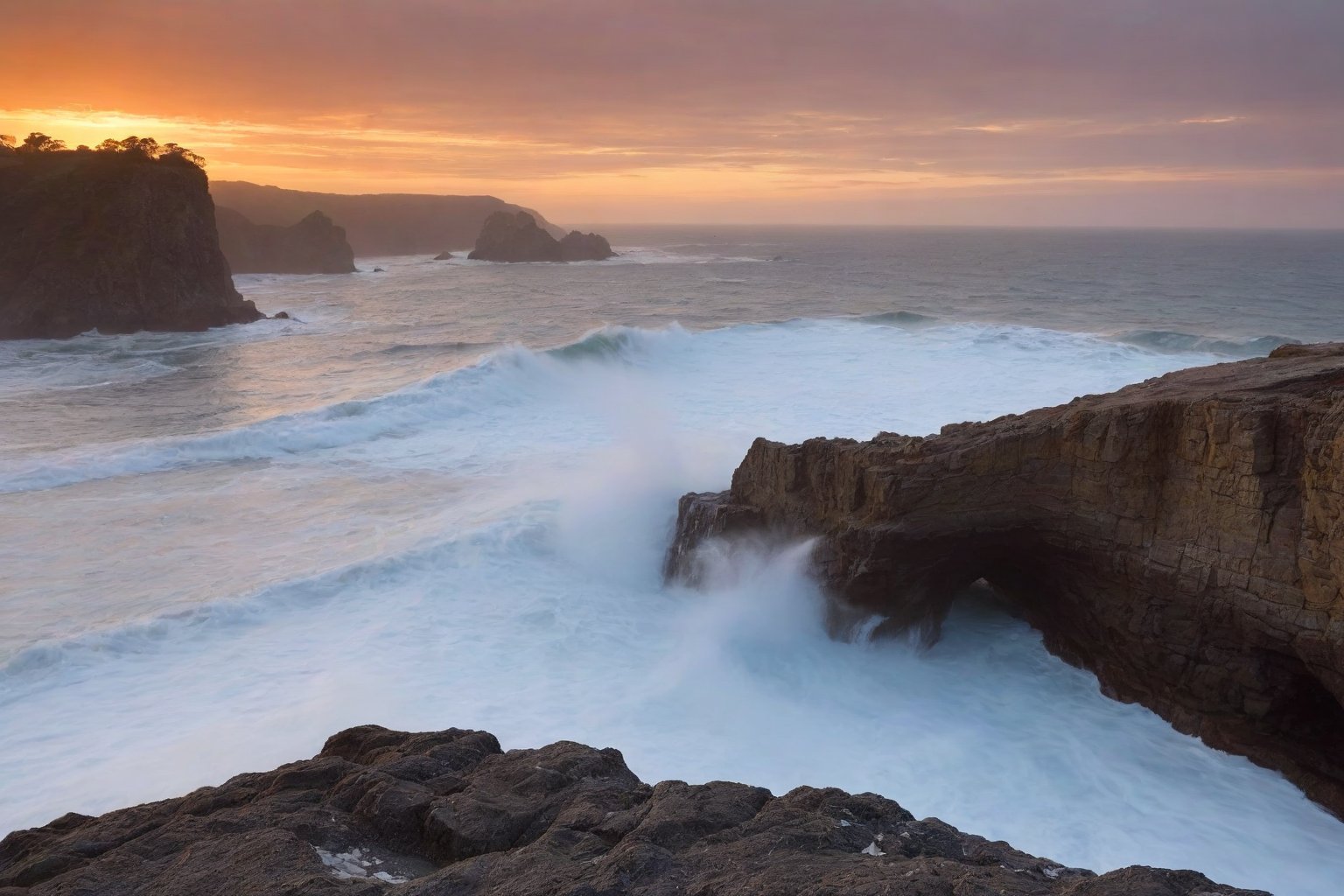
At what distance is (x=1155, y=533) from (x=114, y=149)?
5051cm

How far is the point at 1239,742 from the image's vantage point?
28.1 ft

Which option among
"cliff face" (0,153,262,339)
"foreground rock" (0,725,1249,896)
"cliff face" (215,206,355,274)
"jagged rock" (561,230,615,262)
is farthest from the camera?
"jagged rock" (561,230,615,262)

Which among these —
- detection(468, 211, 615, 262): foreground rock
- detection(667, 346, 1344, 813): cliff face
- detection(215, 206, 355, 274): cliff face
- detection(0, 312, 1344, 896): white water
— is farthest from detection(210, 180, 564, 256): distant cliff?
detection(667, 346, 1344, 813): cliff face

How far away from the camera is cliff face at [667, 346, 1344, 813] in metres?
7.86

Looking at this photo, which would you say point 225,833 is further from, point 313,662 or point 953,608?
point 953,608

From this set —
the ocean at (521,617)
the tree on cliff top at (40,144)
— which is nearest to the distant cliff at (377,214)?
the tree on cliff top at (40,144)

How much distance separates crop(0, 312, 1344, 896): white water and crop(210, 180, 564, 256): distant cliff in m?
98.1

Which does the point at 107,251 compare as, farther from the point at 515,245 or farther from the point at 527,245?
the point at 527,245

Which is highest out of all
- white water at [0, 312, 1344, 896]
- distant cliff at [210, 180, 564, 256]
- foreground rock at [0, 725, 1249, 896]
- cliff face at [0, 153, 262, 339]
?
distant cliff at [210, 180, 564, 256]

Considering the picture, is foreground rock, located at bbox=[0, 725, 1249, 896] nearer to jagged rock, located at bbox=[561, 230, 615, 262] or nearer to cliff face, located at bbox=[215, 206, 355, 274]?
cliff face, located at bbox=[215, 206, 355, 274]

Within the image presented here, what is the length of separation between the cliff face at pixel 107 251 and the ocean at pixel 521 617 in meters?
13.4

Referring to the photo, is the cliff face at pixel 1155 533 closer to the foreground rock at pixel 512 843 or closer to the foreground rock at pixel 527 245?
the foreground rock at pixel 512 843

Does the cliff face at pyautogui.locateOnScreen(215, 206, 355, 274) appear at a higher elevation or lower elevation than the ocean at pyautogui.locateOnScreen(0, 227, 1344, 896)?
higher

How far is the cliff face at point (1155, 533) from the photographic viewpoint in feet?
25.8
